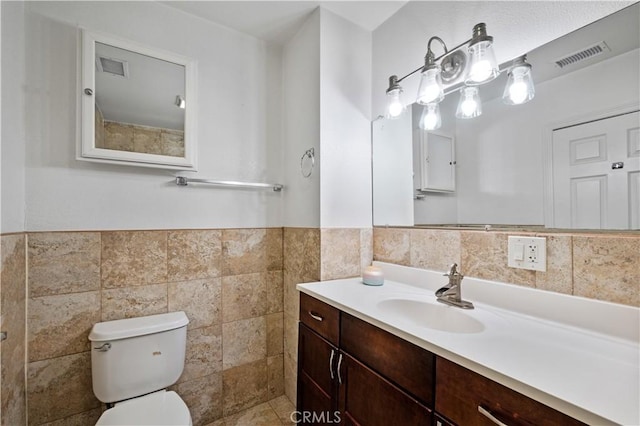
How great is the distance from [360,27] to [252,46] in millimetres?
Answer: 723

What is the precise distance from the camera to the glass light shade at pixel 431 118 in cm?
143

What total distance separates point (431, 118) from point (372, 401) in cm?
133

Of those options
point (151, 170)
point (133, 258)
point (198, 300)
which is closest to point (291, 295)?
point (198, 300)

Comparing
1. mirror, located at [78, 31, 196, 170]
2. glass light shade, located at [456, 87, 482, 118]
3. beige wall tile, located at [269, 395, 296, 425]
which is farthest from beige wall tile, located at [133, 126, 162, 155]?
beige wall tile, located at [269, 395, 296, 425]

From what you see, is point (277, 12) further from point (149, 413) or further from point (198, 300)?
point (149, 413)

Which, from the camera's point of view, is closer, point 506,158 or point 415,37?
point 506,158

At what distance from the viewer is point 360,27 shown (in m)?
1.74

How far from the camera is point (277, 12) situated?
1620 millimetres

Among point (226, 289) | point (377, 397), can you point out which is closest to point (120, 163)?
point (226, 289)

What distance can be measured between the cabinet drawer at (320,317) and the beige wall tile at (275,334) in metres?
0.49

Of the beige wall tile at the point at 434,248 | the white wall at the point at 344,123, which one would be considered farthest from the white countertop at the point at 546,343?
the white wall at the point at 344,123

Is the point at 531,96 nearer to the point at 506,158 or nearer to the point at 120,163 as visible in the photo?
the point at 506,158

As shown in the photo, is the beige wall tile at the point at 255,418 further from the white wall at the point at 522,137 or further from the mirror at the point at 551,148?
the white wall at the point at 522,137

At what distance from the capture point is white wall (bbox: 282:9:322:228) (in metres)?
1.60
